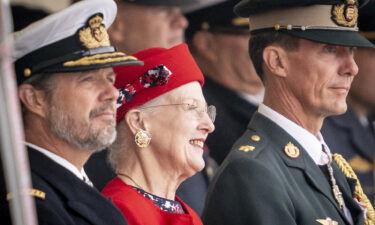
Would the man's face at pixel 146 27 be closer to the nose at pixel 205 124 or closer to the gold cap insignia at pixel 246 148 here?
the nose at pixel 205 124

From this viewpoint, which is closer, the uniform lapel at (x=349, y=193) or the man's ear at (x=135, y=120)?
the man's ear at (x=135, y=120)

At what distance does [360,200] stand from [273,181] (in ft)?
2.05

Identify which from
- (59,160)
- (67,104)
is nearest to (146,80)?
(67,104)

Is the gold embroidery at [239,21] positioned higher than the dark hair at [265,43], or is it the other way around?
the gold embroidery at [239,21]

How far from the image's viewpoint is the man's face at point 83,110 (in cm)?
339

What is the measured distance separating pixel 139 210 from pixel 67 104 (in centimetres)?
53

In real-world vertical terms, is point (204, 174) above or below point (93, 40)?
below

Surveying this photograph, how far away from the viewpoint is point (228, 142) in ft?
18.1

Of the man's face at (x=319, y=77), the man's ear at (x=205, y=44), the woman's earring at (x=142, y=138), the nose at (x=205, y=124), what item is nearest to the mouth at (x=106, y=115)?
the woman's earring at (x=142, y=138)

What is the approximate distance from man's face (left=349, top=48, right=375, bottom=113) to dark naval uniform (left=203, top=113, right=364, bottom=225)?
2.35 metres

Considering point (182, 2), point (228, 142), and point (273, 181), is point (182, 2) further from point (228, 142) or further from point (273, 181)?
point (273, 181)

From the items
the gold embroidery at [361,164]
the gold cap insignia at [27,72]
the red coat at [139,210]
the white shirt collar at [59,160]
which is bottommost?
the gold embroidery at [361,164]

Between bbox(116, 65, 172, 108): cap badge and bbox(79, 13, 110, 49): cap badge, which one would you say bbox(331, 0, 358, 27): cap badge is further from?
bbox(79, 13, 110, 49): cap badge

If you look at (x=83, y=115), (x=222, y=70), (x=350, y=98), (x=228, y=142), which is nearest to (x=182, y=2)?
(x=222, y=70)
